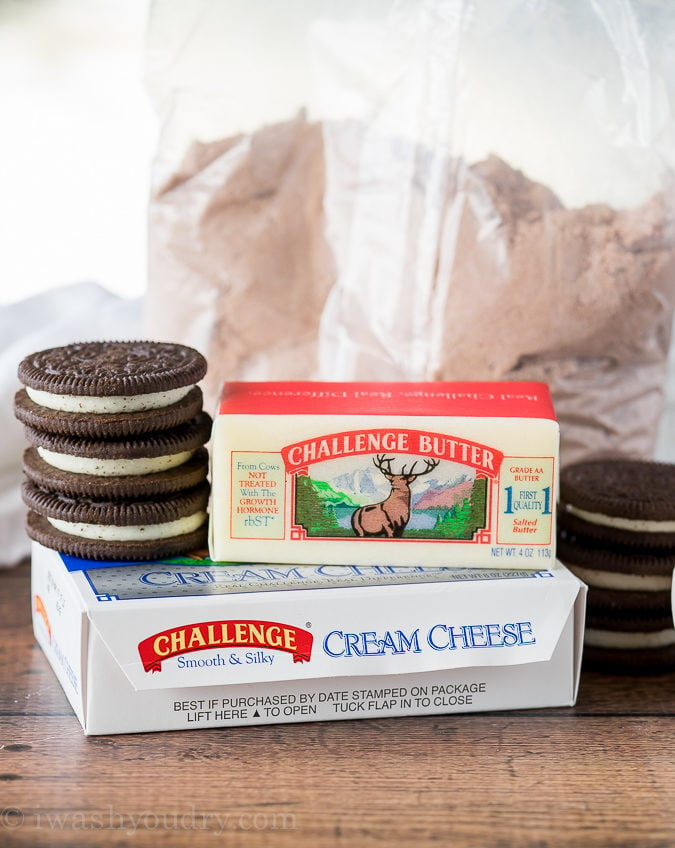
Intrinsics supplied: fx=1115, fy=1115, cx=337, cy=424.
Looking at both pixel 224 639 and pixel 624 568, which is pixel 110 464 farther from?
pixel 624 568

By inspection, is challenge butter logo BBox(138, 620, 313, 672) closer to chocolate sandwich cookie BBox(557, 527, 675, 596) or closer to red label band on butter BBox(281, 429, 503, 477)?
red label band on butter BBox(281, 429, 503, 477)

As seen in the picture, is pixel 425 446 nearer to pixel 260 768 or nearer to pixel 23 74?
pixel 260 768

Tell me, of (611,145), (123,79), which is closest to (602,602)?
(611,145)

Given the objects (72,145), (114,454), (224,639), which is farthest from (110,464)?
(72,145)

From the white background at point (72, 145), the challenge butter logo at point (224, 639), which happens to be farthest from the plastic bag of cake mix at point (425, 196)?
the white background at point (72, 145)

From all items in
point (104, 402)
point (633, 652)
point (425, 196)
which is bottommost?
point (633, 652)

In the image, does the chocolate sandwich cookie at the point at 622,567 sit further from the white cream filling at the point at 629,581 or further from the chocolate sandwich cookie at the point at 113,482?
the chocolate sandwich cookie at the point at 113,482

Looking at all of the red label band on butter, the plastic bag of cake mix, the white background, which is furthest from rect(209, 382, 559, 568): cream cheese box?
the white background
